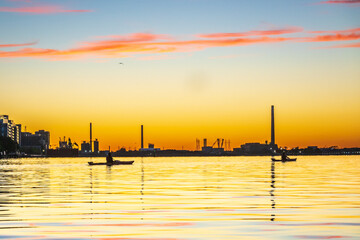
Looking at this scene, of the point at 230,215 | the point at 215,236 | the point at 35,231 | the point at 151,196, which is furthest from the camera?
the point at 151,196

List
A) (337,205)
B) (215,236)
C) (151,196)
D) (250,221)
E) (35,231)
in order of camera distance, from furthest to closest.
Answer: (151,196) < (337,205) < (250,221) < (35,231) < (215,236)

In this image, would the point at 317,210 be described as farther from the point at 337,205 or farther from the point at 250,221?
the point at 250,221

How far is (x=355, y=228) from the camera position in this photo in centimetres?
2605

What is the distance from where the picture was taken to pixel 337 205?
36.6 m

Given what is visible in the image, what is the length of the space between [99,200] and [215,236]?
18719 mm

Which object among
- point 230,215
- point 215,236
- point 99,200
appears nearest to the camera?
point 215,236

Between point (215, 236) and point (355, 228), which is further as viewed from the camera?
point (355, 228)

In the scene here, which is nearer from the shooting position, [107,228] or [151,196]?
[107,228]

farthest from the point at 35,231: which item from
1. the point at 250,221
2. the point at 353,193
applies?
the point at 353,193

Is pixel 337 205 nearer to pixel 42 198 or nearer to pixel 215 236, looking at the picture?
pixel 215 236

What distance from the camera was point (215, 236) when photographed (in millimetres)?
24203

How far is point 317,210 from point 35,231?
49.9 feet

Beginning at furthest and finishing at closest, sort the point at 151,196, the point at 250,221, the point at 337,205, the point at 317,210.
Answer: the point at 151,196 < the point at 337,205 < the point at 317,210 < the point at 250,221

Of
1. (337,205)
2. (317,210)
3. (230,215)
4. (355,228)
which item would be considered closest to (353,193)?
(337,205)
